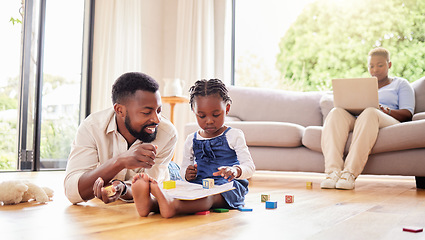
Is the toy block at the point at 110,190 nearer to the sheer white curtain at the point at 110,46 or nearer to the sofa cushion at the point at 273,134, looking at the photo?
the sofa cushion at the point at 273,134

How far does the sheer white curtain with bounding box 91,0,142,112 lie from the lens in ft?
15.8

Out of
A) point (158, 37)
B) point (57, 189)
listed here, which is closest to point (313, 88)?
point (158, 37)

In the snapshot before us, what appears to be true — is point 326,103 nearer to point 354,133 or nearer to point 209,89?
point 354,133

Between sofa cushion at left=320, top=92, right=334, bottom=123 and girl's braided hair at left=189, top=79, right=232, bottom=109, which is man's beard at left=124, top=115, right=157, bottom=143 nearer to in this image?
girl's braided hair at left=189, top=79, right=232, bottom=109

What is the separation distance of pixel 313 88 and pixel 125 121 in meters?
5.20

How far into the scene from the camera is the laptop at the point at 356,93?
2.85 meters

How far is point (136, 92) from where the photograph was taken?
1658mm

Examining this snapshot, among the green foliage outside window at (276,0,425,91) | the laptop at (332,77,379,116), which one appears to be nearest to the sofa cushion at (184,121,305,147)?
the laptop at (332,77,379,116)

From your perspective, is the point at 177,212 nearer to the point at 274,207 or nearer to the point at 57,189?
the point at 274,207

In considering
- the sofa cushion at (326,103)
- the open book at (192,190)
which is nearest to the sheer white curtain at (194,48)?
the sofa cushion at (326,103)

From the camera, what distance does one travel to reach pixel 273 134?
10.7ft

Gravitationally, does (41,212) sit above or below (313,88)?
below

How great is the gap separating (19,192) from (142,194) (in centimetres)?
68

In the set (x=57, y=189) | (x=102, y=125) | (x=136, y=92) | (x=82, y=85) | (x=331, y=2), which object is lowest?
(x=57, y=189)
